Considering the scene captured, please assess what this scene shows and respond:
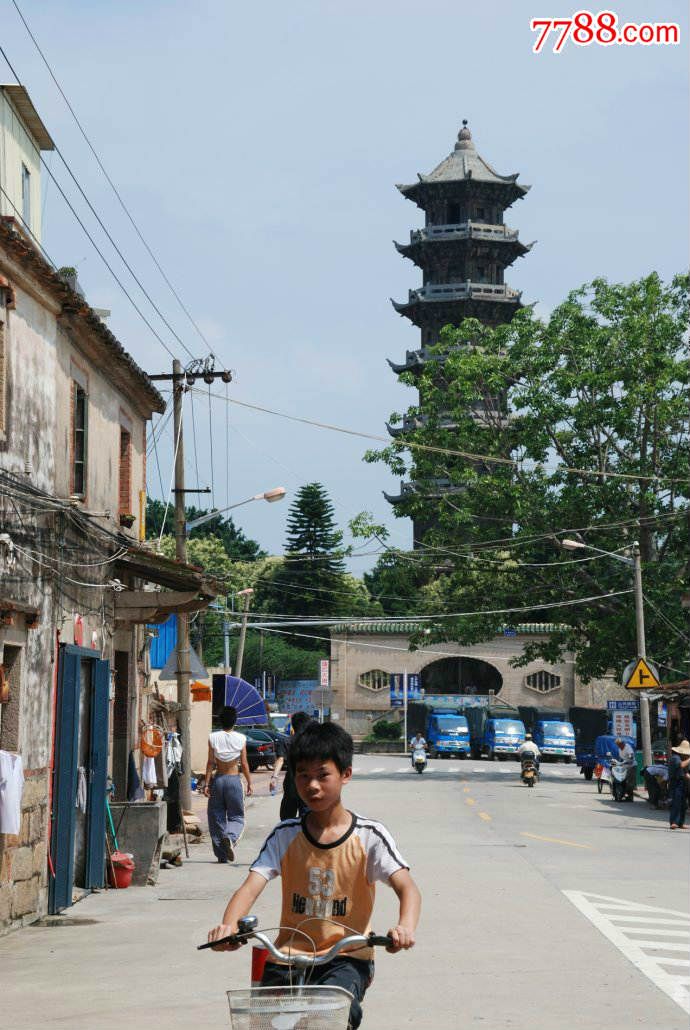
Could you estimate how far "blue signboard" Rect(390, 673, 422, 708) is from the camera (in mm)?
81375

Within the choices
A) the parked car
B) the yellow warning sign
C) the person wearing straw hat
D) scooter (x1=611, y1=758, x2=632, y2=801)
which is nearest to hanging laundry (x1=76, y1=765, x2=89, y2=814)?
the person wearing straw hat

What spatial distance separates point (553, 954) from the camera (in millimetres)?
11031

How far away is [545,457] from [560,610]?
14.9ft

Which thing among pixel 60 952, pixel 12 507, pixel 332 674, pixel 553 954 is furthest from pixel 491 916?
pixel 332 674

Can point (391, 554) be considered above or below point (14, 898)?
above

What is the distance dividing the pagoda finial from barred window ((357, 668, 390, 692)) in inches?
1506

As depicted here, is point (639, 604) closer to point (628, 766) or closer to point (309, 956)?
point (628, 766)

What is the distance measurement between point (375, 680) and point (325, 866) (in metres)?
76.9

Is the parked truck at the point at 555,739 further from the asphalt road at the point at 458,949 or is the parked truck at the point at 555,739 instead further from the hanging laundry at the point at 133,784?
the hanging laundry at the point at 133,784

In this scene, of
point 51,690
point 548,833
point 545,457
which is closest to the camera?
point 51,690

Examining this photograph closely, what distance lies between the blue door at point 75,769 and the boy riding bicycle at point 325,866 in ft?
28.4

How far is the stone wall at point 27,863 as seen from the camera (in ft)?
40.4

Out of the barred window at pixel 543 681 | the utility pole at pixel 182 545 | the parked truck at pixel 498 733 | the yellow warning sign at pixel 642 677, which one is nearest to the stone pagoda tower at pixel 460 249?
the barred window at pixel 543 681

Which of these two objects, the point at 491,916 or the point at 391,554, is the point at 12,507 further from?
the point at 391,554
